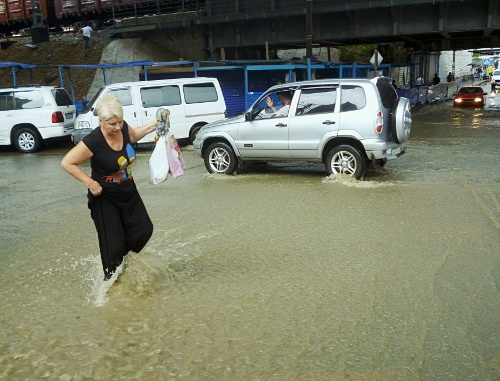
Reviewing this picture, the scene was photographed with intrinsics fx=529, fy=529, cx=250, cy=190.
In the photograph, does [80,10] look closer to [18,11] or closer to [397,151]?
[18,11]

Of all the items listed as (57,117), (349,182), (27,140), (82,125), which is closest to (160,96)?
(82,125)

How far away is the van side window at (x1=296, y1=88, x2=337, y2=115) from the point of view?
9383 mm

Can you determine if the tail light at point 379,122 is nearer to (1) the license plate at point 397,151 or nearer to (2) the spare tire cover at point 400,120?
(2) the spare tire cover at point 400,120

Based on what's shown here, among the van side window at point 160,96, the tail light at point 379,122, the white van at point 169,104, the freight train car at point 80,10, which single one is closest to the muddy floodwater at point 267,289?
the tail light at point 379,122

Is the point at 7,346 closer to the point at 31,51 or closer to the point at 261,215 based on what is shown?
the point at 261,215

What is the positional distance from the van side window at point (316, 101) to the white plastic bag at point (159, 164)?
504 centimetres

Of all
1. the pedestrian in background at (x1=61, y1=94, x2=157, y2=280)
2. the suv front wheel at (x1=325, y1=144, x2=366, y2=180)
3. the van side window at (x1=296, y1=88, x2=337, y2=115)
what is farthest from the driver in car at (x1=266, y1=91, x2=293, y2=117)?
the pedestrian in background at (x1=61, y1=94, x2=157, y2=280)

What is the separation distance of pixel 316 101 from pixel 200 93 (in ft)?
21.6

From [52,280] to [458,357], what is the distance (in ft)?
11.9

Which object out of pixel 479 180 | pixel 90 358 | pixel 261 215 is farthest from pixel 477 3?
pixel 90 358

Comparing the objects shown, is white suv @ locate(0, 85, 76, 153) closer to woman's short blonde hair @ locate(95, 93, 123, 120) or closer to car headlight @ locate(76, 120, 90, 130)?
car headlight @ locate(76, 120, 90, 130)

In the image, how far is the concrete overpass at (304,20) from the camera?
76.8ft

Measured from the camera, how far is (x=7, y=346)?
377 centimetres

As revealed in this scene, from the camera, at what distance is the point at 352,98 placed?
9211 millimetres
